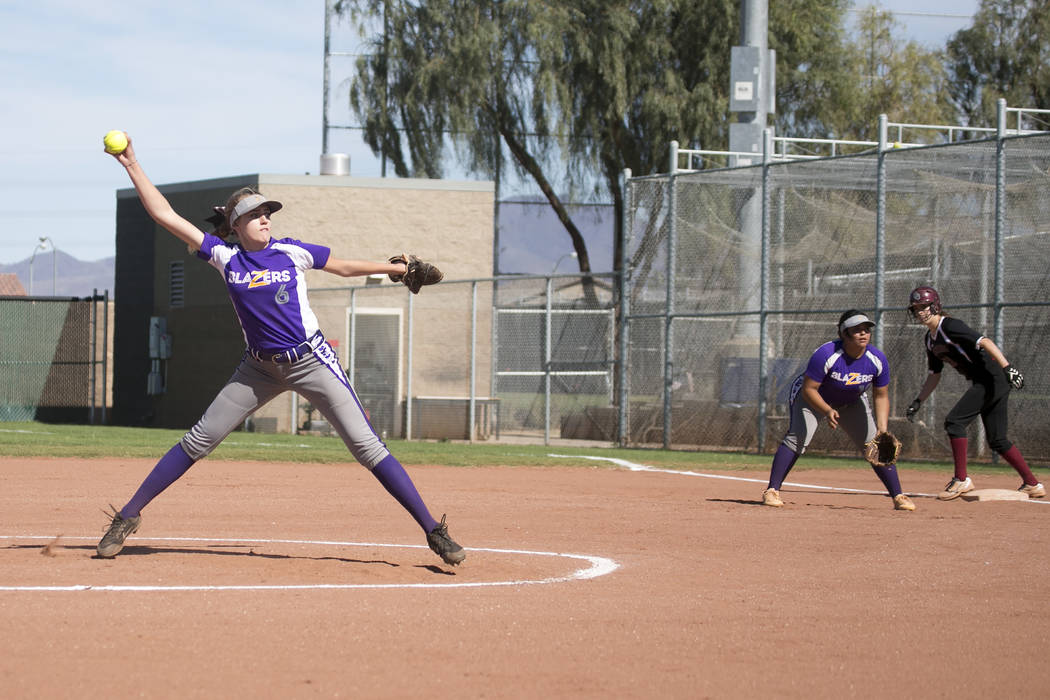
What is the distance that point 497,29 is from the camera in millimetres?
31141

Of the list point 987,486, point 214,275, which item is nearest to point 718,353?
point 987,486

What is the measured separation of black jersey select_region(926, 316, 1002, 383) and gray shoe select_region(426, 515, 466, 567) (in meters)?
6.21

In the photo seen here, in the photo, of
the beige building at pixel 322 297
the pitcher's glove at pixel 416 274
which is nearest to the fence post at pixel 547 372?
the beige building at pixel 322 297

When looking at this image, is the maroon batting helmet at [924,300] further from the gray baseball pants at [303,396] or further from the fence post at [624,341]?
the fence post at [624,341]

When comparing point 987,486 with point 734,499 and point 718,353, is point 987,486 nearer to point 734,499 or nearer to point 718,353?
point 734,499

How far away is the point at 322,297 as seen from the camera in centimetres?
2542

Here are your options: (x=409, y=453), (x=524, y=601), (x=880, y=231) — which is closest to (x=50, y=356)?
(x=409, y=453)

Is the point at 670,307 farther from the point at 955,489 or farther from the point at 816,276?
the point at 955,489

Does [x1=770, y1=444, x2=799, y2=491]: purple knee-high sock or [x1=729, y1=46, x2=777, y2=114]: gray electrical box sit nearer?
[x1=770, y1=444, x2=799, y2=491]: purple knee-high sock

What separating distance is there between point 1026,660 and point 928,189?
519 inches

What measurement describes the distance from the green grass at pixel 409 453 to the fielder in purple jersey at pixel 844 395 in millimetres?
5081

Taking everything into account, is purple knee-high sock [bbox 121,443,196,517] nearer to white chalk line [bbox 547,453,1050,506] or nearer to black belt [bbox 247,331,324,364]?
black belt [bbox 247,331,324,364]

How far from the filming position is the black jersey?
11.4 m

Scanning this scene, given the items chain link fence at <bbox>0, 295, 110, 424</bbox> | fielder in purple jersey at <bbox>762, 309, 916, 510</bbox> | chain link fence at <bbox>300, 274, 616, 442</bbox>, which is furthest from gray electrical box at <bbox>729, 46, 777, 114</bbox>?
chain link fence at <bbox>0, 295, 110, 424</bbox>
